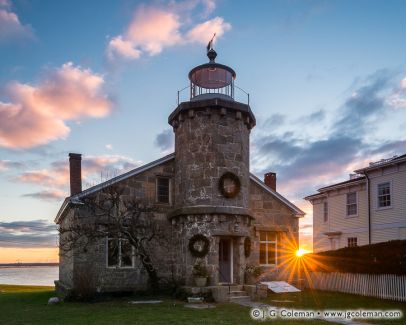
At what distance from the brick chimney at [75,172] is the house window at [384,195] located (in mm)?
17800

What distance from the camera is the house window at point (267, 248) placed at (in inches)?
898

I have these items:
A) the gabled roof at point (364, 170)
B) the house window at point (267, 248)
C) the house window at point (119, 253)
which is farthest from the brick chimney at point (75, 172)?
the gabled roof at point (364, 170)

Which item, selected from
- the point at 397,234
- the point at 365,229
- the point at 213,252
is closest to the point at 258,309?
the point at 213,252

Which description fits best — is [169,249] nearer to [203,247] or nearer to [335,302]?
[203,247]

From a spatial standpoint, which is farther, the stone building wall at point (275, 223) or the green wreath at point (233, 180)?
the stone building wall at point (275, 223)

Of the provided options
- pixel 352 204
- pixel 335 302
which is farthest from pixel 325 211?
pixel 335 302

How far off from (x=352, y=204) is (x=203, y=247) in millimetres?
14319

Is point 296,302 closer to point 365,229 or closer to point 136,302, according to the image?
point 136,302

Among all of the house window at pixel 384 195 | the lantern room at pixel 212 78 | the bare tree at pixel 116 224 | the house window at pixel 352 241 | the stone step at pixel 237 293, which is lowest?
the stone step at pixel 237 293

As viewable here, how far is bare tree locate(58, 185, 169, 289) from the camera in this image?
18105 mm

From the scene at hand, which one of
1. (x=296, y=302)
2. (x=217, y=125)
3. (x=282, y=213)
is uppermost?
(x=217, y=125)

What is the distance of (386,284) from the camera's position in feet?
60.8

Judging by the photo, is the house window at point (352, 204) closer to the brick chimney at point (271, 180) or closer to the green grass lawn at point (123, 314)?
the brick chimney at point (271, 180)

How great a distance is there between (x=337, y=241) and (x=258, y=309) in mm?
16948
